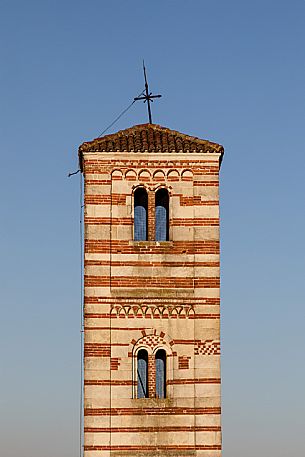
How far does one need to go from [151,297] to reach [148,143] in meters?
3.95

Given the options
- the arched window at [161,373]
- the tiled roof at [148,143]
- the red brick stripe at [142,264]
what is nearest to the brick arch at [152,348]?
the arched window at [161,373]

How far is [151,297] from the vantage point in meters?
28.7

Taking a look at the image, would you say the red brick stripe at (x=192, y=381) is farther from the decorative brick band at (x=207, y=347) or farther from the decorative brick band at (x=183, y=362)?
the decorative brick band at (x=207, y=347)

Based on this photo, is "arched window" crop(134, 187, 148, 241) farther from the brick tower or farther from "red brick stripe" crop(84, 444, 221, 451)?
"red brick stripe" crop(84, 444, 221, 451)

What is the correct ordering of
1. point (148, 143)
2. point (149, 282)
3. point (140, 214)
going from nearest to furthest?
1. point (149, 282)
2. point (140, 214)
3. point (148, 143)

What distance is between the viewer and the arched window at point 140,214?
96.3 feet

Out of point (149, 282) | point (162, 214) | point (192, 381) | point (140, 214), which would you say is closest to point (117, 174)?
point (140, 214)

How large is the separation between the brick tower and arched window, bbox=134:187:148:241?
0.03m

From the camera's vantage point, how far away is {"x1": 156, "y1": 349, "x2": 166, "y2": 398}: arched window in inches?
1120

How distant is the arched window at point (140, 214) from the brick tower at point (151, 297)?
3 cm

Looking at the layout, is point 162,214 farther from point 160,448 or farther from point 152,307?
point 160,448

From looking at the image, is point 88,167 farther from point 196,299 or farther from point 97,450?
point 97,450

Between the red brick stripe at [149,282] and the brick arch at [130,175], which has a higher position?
the brick arch at [130,175]

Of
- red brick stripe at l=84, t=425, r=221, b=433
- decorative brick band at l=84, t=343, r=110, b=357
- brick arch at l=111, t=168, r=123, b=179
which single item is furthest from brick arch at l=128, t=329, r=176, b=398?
brick arch at l=111, t=168, r=123, b=179
